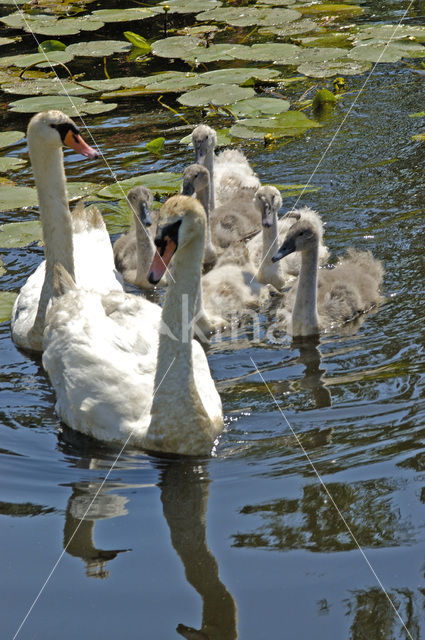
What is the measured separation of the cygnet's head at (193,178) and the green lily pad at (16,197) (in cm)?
144

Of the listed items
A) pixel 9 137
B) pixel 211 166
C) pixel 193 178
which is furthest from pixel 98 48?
pixel 193 178

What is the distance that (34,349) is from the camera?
6609mm

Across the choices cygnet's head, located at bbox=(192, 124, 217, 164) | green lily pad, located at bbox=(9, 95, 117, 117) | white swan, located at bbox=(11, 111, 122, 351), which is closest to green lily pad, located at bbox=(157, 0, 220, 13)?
green lily pad, located at bbox=(9, 95, 117, 117)

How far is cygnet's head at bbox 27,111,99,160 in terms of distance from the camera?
616 cm

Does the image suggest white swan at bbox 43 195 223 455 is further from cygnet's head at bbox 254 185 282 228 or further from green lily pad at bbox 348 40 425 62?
green lily pad at bbox 348 40 425 62

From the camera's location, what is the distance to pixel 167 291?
199 inches

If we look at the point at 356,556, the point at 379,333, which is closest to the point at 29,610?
the point at 356,556

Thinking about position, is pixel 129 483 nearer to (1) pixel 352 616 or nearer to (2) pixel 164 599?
(2) pixel 164 599

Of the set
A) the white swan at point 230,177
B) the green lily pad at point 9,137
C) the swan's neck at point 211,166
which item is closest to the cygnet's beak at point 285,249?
the swan's neck at point 211,166

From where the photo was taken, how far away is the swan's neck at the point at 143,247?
7.52m

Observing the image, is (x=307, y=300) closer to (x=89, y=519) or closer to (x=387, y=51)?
(x=89, y=519)

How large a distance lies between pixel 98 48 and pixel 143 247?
575 cm

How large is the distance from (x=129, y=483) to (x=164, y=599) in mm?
1024

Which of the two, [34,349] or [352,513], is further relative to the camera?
[34,349]
